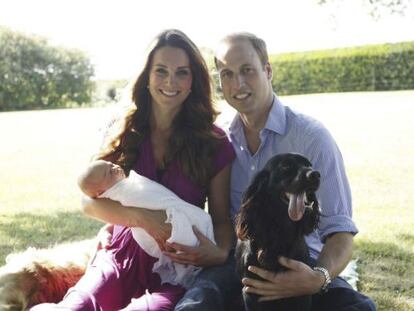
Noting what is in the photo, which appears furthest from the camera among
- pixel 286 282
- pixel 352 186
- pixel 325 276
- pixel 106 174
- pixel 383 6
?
pixel 383 6

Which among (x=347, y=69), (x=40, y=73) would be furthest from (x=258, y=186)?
(x=40, y=73)

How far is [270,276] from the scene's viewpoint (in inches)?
112

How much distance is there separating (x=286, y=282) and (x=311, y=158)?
842 millimetres

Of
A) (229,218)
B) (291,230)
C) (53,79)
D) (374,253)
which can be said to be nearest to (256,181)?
(291,230)

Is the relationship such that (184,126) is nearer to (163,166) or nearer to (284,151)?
(163,166)

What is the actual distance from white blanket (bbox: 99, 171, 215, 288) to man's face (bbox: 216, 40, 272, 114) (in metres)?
0.75

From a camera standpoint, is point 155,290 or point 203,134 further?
point 203,134

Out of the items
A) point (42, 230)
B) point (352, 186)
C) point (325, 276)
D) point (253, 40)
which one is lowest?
point (352, 186)

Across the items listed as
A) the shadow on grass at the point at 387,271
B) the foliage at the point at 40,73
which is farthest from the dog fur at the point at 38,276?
the foliage at the point at 40,73

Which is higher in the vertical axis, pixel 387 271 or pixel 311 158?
pixel 311 158

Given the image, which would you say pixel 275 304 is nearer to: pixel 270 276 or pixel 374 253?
pixel 270 276

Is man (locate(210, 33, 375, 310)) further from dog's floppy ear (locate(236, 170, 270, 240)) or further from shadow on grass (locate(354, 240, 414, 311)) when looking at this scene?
shadow on grass (locate(354, 240, 414, 311))

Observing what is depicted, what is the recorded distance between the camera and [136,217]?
342cm

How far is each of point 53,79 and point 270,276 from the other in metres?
28.0
